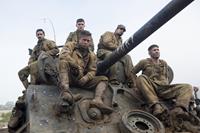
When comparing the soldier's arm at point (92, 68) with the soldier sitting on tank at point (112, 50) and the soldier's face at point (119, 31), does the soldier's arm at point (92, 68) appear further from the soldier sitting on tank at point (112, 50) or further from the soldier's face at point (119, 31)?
the soldier's face at point (119, 31)

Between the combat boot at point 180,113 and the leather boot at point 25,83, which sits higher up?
the leather boot at point 25,83

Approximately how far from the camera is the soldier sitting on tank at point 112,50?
7.44 metres

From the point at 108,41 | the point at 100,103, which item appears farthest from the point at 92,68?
the point at 108,41

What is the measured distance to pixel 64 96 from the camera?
A: 561 cm

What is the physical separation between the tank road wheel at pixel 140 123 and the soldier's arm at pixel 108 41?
2737 mm

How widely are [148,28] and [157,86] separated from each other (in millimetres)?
1142

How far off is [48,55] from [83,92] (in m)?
1.00

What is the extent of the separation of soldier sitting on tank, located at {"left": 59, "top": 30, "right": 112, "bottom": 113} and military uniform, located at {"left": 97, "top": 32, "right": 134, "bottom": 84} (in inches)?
33.5

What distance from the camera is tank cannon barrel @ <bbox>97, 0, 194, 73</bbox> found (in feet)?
17.6

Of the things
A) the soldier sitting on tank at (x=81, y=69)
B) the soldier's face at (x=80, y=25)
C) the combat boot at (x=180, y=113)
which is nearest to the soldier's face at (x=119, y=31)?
the soldier's face at (x=80, y=25)

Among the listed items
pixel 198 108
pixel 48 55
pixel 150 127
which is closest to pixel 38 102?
pixel 48 55

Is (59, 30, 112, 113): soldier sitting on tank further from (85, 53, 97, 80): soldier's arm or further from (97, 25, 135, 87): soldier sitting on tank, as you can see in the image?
(97, 25, 135, 87): soldier sitting on tank

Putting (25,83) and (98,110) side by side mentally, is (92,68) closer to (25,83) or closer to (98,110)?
(98,110)

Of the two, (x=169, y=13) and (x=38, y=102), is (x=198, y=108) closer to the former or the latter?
(x=169, y=13)
